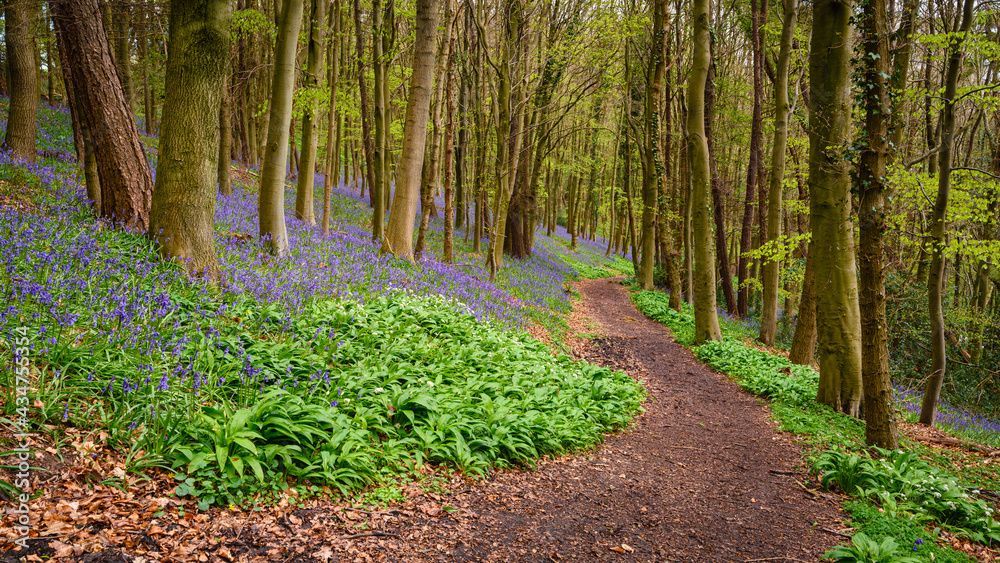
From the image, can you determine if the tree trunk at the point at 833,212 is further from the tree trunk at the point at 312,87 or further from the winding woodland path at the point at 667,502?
the tree trunk at the point at 312,87

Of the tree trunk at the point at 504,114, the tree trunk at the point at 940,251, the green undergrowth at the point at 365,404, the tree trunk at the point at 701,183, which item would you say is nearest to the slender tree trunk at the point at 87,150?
the green undergrowth at the point at 365,404

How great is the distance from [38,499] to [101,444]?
0.54 meters

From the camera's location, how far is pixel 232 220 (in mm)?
9633

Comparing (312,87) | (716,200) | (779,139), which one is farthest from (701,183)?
(312,87)

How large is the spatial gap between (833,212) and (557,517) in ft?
19.4

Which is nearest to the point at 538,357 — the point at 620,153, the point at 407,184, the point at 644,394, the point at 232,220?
the point at 644,394

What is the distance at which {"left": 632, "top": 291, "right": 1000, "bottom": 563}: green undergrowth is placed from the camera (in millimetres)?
3496

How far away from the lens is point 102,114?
685cm

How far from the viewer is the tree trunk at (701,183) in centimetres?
1107

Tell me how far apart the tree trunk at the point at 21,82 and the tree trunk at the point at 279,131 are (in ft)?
17.9

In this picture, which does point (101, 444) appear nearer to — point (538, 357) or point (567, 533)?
point (567, 533)

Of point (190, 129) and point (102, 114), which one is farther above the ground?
point (102, 114)

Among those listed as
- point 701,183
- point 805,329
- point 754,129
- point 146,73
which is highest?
point 146,73

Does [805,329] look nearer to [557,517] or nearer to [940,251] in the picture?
[940,251]
